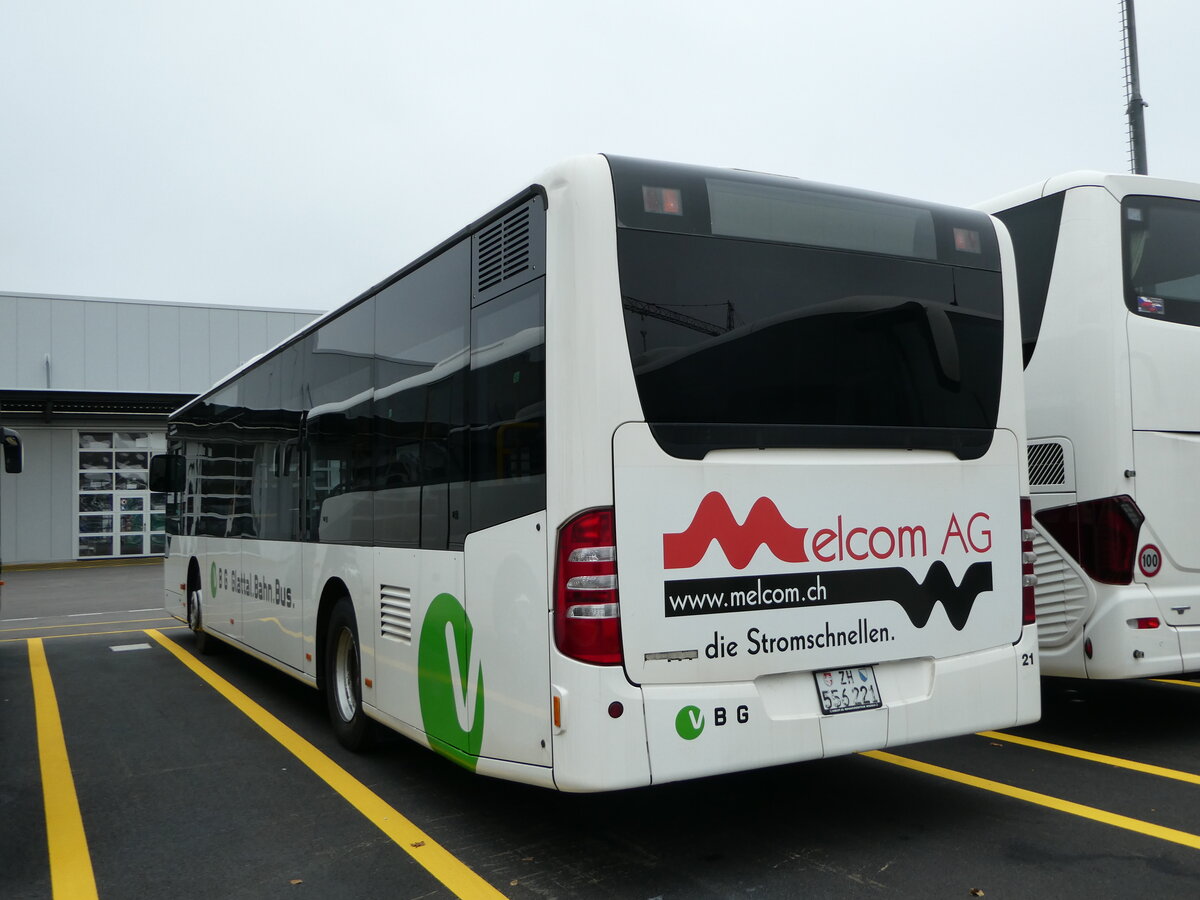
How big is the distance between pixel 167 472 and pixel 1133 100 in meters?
13.7

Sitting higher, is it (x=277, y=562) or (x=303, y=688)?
(x=277, y=562)

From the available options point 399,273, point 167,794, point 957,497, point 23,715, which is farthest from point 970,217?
point 23,715

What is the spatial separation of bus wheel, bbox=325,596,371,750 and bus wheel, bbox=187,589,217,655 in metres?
5.03

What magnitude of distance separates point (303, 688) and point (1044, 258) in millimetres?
6986

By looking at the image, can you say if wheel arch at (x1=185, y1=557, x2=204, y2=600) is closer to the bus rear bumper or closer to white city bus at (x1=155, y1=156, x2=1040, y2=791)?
white city bus at (x1=155, y1=156, x2=1040, y2=791)

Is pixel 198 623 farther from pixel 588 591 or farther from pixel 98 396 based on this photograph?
pixel 98 396

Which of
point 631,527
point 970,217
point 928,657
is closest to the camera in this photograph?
point 631,527

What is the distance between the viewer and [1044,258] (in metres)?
6.78

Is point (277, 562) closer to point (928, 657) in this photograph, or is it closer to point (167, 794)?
point (167, 794)

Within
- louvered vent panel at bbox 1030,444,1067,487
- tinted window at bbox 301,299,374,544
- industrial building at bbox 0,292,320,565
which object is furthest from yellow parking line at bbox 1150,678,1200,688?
industrial building at bbox 0,292,320,565

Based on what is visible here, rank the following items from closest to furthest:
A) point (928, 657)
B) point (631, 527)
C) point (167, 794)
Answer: point (631, 527)
point (928, 657)
point (167, 794)

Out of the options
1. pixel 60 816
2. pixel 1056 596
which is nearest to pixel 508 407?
pixel 60 816

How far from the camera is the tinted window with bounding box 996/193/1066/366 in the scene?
6730 millimetres

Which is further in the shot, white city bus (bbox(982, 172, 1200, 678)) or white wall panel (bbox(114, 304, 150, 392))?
white wall panel (bbox(114, 304, 150, 392))
